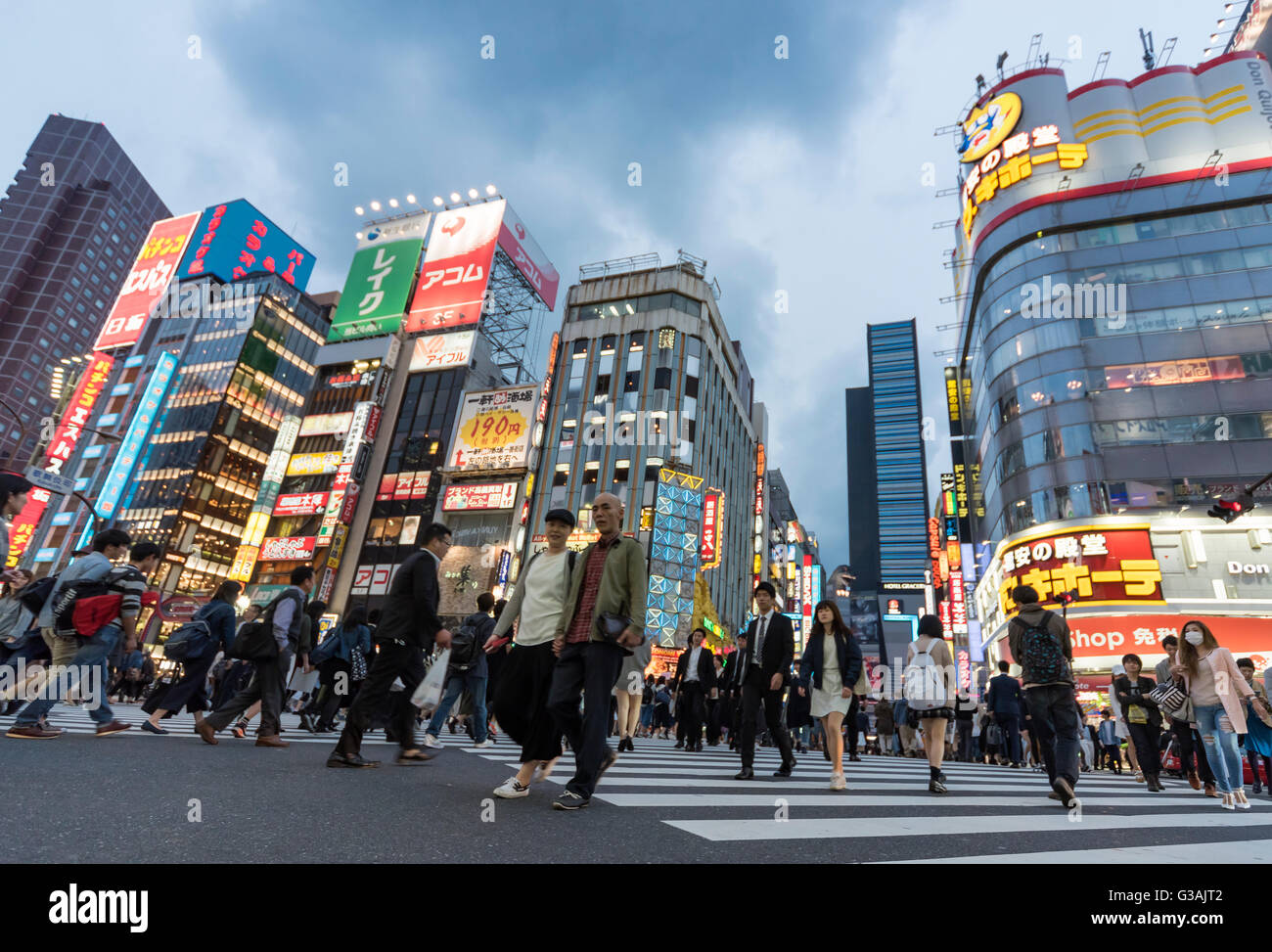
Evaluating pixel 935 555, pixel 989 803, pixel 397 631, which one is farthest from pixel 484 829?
pixel 935 555

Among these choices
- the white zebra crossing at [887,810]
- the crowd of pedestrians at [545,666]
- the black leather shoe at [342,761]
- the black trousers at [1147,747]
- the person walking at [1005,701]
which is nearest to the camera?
the white zebra crossing at [887,810]

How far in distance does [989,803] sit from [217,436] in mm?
62536

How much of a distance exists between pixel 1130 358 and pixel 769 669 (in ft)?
107

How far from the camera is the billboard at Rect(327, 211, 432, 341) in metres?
50.7

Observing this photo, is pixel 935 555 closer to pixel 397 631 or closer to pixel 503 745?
pixel 503 745

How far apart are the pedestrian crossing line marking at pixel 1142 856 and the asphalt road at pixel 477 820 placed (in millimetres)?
23

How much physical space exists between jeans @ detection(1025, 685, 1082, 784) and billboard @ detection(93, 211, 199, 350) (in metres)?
69.3

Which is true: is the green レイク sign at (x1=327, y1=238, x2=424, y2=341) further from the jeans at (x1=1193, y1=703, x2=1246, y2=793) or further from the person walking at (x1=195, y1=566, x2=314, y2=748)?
the jeans at (x1=1193, y1=703, x2=1246, y2=793)

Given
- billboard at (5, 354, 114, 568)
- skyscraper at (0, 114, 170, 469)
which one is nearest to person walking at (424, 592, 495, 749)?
billboard at (5, 354, 114, 568)

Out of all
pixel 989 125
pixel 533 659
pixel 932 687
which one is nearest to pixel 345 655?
pixel 533 659

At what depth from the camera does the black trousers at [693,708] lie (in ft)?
34.6

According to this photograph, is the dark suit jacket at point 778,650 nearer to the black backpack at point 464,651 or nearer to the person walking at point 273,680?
the black backpack at point 464,651

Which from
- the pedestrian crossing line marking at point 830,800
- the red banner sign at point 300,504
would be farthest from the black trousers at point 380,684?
the red banner sign at point 300,504
